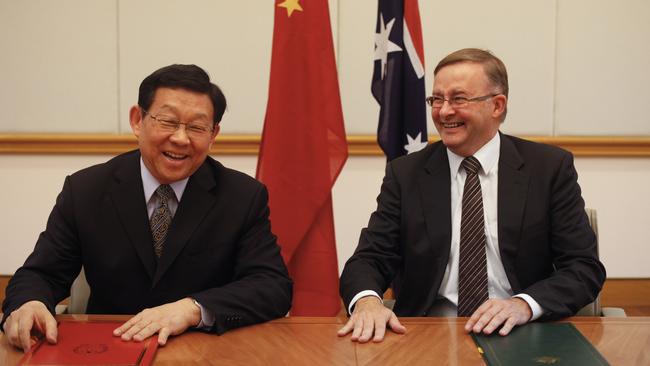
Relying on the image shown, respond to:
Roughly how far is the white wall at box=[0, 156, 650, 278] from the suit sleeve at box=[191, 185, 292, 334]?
2.38 meters

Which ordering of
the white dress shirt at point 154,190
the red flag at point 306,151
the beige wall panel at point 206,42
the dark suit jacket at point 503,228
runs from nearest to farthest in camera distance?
the white dress shirt at point 154,190 → the dark suit jacket at point 503,228 → the red flag at point 306,151 → the beige wall panel at point 206,42

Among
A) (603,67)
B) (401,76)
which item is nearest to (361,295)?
(401,76)

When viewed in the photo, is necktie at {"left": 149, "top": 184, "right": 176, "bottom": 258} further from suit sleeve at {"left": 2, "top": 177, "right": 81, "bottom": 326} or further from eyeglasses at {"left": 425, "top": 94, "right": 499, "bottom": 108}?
eyeglasses at {"left": 425, "top": 94, "right": 499, "bottom": 108}

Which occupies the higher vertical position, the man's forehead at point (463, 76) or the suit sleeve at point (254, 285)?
the man's forehead at point (463, 76)

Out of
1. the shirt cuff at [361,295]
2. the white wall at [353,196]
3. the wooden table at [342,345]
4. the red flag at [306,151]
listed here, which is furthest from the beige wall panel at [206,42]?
the wooden table at [342,345]

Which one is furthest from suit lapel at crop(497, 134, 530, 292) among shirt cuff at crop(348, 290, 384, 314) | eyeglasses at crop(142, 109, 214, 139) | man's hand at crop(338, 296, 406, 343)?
eyeglasses at crop(142, 109, 214, 139)

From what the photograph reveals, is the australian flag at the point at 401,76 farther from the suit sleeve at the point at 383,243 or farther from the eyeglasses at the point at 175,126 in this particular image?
the eyeglasses at the point at 175,126

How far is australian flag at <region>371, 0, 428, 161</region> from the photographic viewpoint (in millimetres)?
3336

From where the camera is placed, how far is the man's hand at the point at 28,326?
191 centimetres

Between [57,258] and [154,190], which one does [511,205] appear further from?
[57,258]

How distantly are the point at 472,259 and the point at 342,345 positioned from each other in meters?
0.78

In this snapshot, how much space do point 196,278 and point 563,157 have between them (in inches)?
49.6

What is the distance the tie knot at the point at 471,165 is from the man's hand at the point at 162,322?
1077 mm

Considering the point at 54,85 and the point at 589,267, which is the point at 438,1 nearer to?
the point at 54,85
